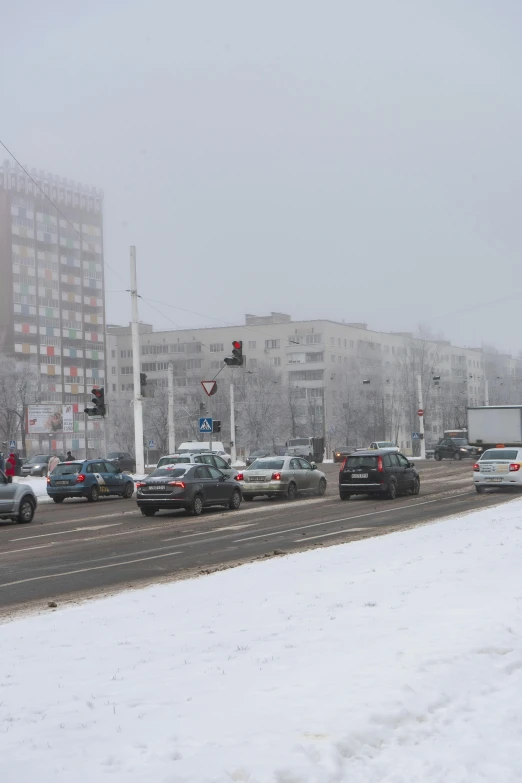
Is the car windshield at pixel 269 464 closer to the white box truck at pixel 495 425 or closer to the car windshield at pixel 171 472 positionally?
the car windshield at pixel 171 472

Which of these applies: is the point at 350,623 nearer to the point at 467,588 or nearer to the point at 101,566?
the point at 467,588

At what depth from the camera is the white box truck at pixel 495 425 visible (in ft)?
208

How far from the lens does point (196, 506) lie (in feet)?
88.7

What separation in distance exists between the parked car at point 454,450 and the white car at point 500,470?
40586 mm

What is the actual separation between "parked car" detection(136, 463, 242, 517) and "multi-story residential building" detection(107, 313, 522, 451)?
86487 millimetres

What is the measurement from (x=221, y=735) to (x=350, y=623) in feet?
11.1

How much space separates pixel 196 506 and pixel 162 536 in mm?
6134

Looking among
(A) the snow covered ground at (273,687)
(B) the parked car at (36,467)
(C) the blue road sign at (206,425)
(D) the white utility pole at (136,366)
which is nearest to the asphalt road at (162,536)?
(A) the snow covered ground at (273,687)

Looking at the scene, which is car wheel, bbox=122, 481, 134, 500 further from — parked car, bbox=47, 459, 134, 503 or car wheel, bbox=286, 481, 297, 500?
car wheel, bbox=286, 481, 297, 500

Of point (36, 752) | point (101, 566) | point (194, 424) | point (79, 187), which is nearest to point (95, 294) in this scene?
point (79, 187)

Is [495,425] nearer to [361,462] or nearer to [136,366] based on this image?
[136,366]

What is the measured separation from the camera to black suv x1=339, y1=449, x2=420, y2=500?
31641mm

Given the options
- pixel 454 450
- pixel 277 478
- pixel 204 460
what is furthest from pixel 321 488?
pixel 454 450

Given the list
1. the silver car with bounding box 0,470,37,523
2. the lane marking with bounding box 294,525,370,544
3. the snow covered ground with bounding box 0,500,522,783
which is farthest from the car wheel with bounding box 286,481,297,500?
the snow covered ground with bounding box 0,500,522,783
